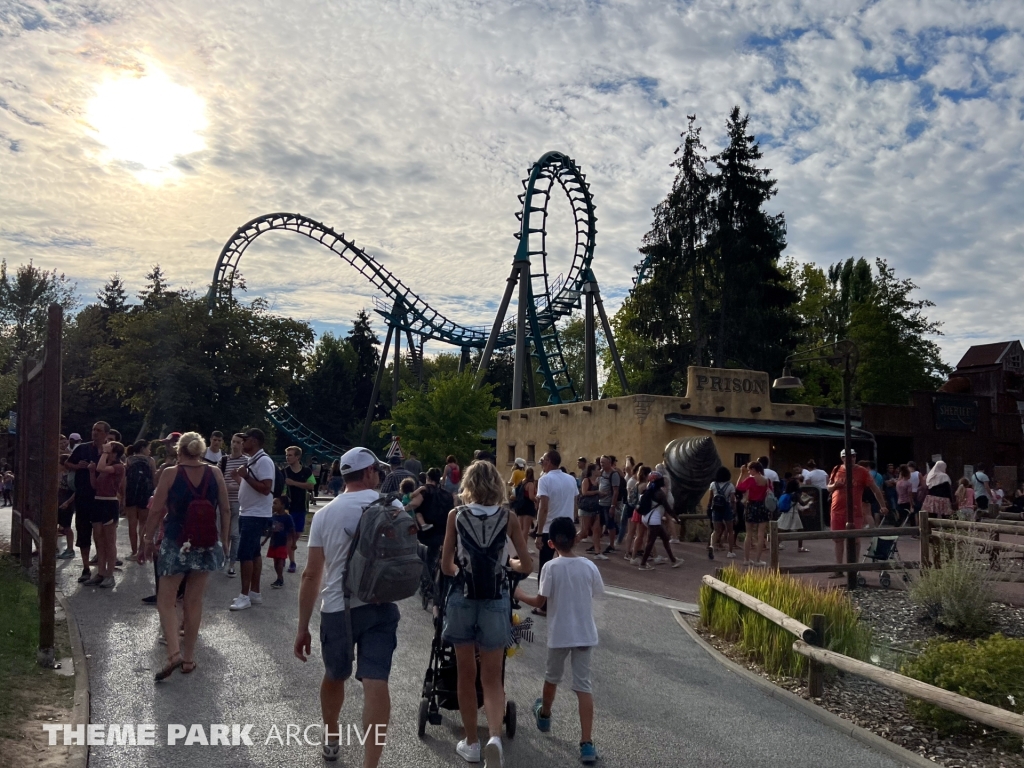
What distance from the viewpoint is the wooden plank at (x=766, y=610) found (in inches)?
270

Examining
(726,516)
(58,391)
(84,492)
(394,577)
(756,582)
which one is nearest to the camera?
(394,577)

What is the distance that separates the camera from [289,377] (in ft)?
130

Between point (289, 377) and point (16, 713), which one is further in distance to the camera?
point (289, 377)

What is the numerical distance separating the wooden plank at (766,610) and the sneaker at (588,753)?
258cm

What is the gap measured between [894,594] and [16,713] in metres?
10.5

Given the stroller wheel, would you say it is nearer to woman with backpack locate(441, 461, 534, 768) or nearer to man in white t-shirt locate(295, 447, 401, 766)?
woman with backpack locate(441, 461, 534, 768)

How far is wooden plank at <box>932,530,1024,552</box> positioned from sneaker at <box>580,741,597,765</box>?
7058mm

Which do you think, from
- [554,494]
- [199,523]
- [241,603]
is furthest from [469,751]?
[554,494]

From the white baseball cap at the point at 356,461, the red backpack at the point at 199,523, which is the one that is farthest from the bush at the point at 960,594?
the red backpack at the point at 199,523

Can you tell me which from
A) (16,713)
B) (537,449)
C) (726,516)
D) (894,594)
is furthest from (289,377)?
(16,713)

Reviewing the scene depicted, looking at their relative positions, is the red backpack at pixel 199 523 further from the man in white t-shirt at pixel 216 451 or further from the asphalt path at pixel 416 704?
the man in white t-shirt at pixel 216 451

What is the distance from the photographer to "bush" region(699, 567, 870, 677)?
295 inches

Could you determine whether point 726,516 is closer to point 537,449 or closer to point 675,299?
point 537,449

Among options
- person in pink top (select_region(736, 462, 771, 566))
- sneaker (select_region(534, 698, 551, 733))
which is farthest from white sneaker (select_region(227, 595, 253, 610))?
person in pink top (select_region(736, 462, 771, 566))
